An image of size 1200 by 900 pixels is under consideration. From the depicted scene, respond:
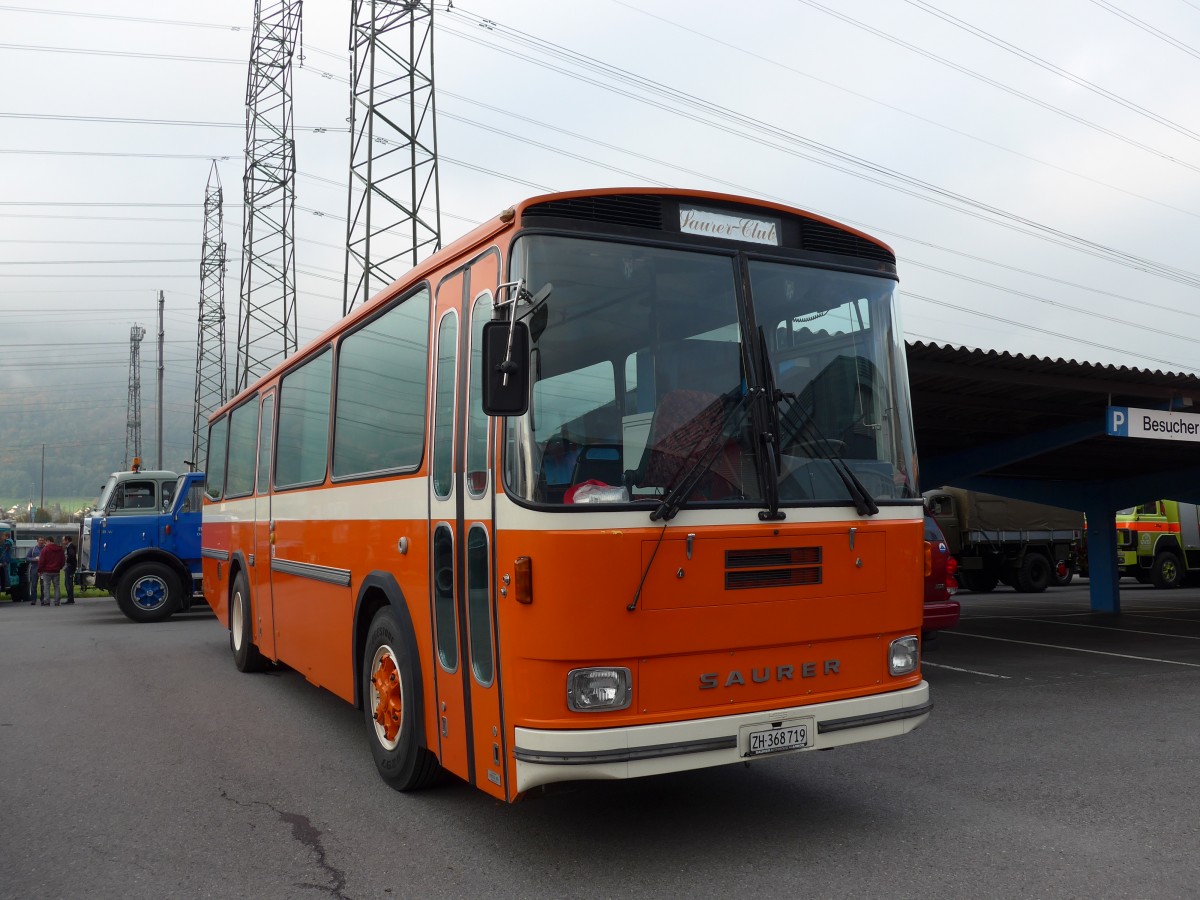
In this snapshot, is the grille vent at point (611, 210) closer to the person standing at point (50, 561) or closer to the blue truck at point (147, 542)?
the blue truck at point (147, 542)

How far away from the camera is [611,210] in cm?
477

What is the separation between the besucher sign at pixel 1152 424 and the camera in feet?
37.4

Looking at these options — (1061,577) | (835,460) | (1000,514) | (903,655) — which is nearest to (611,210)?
(835,460)

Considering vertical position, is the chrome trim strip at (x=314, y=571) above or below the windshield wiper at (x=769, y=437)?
below

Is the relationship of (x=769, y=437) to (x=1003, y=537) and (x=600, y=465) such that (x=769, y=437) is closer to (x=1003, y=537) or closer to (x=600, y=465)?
(x=600, y=465)

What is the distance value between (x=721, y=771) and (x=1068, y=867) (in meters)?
2.27

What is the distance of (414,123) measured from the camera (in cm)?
2212

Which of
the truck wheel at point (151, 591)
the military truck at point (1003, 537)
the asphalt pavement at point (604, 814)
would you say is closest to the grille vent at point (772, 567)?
the asphalt pavement at point (604, 814)

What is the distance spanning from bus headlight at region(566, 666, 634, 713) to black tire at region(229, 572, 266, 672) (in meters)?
6.61

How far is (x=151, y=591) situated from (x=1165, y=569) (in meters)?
23.4

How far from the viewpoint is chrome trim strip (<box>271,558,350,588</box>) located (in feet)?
22.3

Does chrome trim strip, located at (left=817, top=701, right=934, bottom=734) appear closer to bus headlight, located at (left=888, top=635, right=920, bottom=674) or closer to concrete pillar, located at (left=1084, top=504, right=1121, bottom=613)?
bus headlight, located at (left=888, top=635, right=920, bottom=674)

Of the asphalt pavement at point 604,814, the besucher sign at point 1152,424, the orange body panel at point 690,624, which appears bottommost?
the asphalt pavement at point 604,814

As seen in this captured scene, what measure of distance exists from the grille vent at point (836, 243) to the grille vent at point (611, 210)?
886 millimetres
